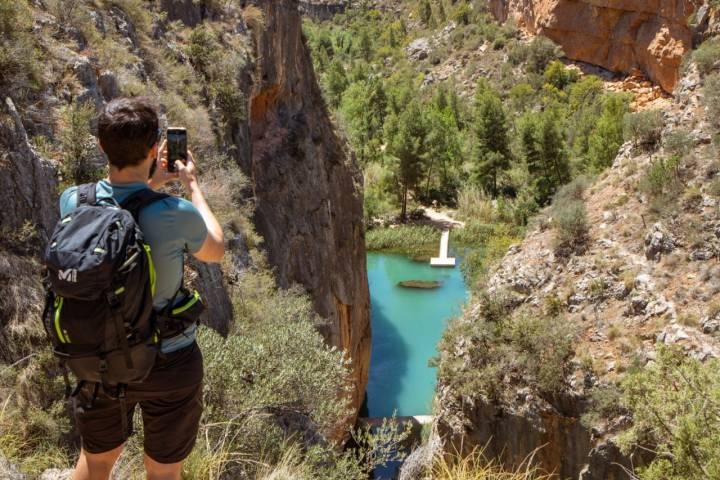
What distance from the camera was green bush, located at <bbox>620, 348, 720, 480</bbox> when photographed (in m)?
4.70

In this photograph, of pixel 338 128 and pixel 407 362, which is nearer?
pixel 338 128

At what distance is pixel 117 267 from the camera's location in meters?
1.98

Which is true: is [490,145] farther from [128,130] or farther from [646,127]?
[128,130]

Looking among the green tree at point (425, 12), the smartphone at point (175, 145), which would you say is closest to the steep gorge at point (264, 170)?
the smartphone at point (175, 145)

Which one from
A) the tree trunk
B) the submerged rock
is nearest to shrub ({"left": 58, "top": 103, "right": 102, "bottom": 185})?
the submerged rock

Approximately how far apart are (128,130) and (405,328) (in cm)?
2012

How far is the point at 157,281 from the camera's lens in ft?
7.52

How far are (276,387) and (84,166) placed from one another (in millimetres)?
2559

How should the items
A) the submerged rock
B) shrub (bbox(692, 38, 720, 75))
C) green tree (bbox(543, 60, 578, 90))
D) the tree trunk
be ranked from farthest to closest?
green tree (bbox(543, 60, 578, 90)) → the tree trunk → the submerged rock → shrub (bbox(692, 38, 720, 75))

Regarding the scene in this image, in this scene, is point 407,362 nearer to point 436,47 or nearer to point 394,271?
point 394,271

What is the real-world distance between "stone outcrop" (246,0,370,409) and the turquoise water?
2015mm

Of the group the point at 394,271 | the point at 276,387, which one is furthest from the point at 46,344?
the point at 394,271

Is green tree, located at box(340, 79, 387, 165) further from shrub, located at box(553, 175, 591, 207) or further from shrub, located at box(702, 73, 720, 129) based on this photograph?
shrub, located at box(702, 73, 720, 129)

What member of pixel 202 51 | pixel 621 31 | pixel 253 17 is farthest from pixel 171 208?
pixel 621 31
